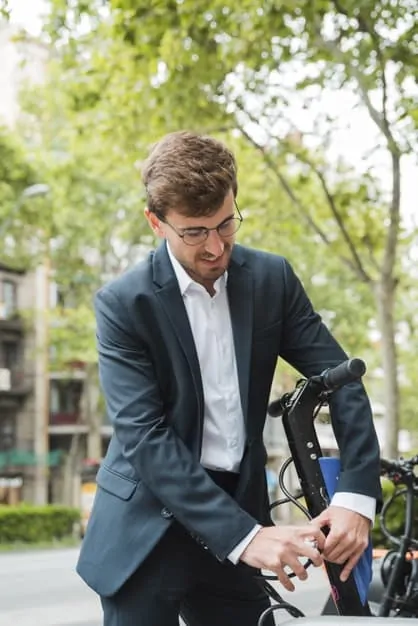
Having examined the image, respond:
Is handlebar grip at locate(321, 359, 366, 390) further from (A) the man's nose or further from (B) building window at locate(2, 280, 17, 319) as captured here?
(B) building window at locate(2, 280, 17, 319)

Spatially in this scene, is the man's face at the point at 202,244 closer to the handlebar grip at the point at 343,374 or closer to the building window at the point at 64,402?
the handlebar grip at the point at 343,374

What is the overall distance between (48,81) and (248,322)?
2980 centimetres

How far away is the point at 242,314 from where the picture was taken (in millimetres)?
2543

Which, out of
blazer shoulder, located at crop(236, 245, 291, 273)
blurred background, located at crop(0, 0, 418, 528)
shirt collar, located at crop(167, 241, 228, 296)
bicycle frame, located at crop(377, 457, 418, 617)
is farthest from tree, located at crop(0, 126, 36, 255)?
shirt collar, located at crop(167, 241, 228, 296)

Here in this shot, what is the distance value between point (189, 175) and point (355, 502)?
27.8 inches

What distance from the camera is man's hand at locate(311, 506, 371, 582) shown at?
91.1 inches

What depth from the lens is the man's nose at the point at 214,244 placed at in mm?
2375

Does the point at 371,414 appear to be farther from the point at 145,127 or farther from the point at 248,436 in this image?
the point at 145,127

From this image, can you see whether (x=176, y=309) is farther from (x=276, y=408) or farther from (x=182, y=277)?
(x=276, y=408)

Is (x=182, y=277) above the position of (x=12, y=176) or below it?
below

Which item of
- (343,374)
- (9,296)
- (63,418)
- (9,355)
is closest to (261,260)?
(343,374)

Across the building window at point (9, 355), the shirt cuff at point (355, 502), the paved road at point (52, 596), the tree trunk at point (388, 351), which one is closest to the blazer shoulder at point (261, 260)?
the shirt cuff at point (355, 502)

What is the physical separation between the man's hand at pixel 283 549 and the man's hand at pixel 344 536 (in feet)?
0.09

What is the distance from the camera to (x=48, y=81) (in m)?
31.4
